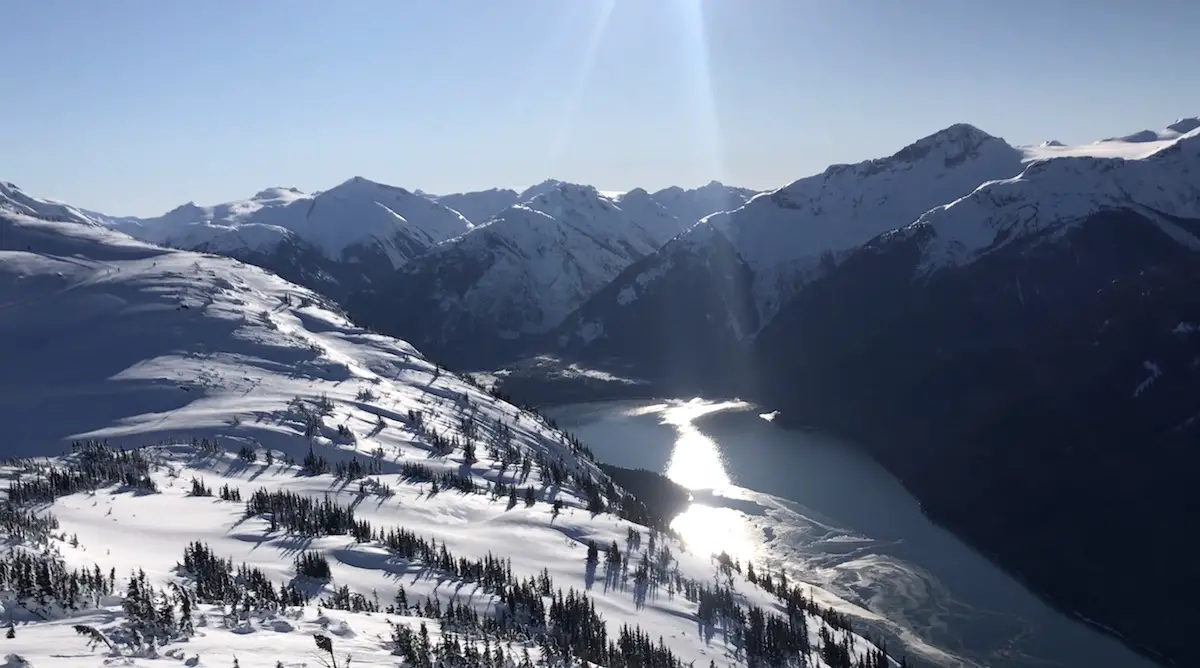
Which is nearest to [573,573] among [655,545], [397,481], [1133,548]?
[655,545]

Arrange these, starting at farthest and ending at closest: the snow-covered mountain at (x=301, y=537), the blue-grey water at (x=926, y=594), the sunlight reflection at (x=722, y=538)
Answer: the sunlight reflection at (x=722, y=538) → the blue-grey water at (x=926, y=594) → the snow-covered mountain at (x=301, y=537)

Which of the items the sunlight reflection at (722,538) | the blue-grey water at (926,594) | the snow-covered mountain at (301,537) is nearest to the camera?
the snow-covered mountain at (301,537)

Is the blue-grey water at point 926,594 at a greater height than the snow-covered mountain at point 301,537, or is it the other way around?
the snow-covered mountain at point 301,537

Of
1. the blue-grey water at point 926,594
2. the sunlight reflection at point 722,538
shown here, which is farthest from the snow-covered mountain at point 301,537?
the blue-grey water at point 926,594

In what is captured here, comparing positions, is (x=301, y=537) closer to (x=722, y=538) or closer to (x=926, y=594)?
(x=722, y=538)

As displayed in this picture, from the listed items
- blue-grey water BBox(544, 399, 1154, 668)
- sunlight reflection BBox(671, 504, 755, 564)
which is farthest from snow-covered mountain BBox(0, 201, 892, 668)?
blue-grey water BBox(544, 399, 1154, 668)

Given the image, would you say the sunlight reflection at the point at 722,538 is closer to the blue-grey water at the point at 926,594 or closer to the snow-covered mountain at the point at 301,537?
the blue-grey water at the point at 926,594

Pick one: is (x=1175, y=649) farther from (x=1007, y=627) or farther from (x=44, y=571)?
(x=44, y=571)

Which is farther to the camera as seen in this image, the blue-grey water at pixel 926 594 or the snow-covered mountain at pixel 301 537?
the blue-grey water at pixel 926 594

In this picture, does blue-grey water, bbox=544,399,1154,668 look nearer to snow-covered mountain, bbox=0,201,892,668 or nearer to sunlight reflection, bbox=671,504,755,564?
sunlight reflection, bbox=671,504,755,564
